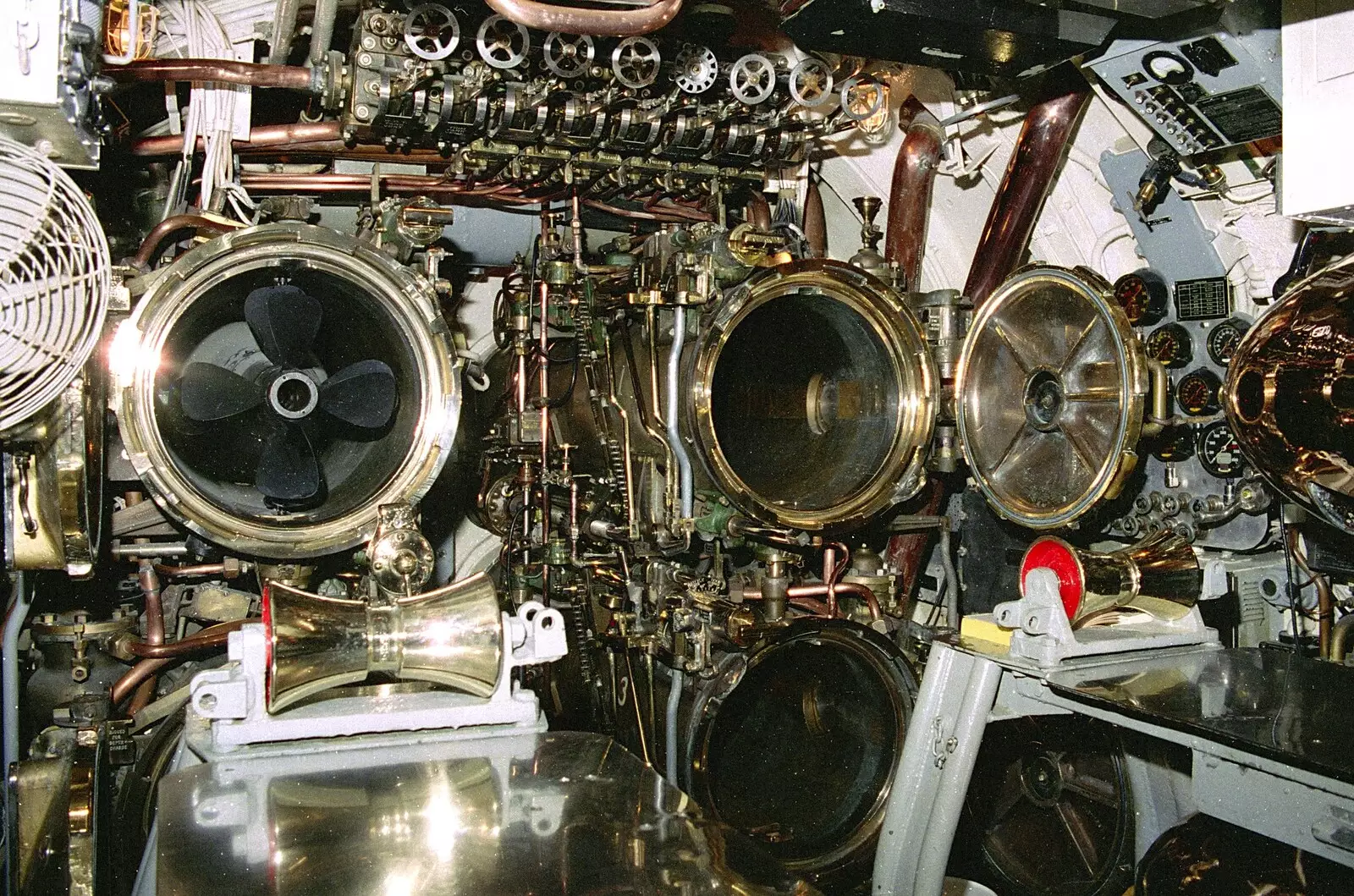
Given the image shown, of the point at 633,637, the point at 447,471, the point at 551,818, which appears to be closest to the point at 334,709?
the point at 551,818

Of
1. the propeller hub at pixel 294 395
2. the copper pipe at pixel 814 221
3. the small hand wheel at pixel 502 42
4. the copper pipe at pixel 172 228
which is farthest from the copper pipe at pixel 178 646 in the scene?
the copper pipe at pixel 814 221

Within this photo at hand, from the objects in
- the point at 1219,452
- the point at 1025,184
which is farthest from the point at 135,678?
the point at 1219,452

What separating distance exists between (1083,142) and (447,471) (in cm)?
363

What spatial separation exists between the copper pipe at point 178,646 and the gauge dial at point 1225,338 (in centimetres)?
415

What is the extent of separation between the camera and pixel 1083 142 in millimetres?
4680

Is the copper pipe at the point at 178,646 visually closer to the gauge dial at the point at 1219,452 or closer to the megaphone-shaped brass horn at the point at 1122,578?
the megaphone-shaped brass horn at the point at 1122,578

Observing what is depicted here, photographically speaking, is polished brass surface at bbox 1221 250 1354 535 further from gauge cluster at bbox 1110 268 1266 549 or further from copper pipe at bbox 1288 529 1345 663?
copper pipe at bbox 1288 529 1345 663

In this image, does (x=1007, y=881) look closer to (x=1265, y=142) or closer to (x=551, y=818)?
(x=551, y=818)

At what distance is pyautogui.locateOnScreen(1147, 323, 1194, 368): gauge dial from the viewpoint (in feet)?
14.7

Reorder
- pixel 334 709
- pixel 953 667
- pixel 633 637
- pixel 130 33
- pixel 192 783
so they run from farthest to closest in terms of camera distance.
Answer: pixel 633 637
pixel 130 33
pixel 953 667
pixel 334 709
pixel 192 783

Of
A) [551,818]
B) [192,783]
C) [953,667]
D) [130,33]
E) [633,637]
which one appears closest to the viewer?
[551,818]

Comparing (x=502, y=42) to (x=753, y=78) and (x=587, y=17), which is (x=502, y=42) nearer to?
(x=587, y=17)

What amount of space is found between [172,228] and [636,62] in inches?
76.8

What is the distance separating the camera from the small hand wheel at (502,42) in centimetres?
409
